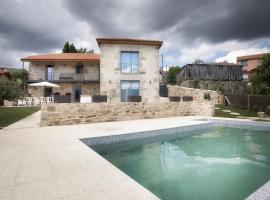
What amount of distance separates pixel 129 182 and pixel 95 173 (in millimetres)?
781

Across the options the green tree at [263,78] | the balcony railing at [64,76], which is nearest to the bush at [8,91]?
the balcony railing at [64,76]

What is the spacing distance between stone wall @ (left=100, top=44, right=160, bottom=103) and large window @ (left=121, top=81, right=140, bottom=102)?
1.09 feet

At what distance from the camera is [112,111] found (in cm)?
1234

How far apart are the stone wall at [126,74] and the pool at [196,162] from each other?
10.3 metres

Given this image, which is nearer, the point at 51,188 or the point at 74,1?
the point at 51,188

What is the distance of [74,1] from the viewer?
1073 cm

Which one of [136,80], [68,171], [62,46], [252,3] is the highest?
[62,46]

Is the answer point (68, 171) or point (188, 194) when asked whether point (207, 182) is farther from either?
point (68, 171)

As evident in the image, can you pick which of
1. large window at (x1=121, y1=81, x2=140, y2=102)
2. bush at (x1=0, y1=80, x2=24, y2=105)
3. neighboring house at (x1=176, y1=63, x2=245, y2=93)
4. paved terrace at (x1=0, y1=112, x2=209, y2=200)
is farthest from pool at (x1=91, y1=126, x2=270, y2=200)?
neighboring house at (x1=176, y1=63, x2=245, y2=93)

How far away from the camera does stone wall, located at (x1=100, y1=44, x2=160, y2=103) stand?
1938 cm

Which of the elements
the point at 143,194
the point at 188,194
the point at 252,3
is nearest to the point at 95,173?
the point at 143,194

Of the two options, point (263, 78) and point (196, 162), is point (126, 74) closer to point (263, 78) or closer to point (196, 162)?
point (196, 162)

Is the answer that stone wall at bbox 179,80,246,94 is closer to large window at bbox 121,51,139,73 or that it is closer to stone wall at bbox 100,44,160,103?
stone wall at bbox 100,44,160,103

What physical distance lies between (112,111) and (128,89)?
7.84 meters
